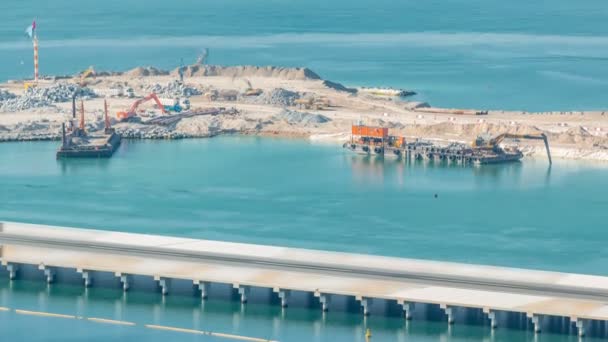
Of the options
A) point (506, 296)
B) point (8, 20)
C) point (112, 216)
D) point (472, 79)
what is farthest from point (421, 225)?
point (8, 20)

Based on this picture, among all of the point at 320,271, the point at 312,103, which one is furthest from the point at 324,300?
the point at 312,103

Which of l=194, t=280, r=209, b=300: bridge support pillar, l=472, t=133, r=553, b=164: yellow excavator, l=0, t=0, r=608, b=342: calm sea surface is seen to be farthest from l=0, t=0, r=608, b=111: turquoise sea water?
l=194, t=280, r=209, b=300: bridge support pillar

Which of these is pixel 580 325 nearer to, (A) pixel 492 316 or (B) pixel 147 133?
(A) pixel 492 316

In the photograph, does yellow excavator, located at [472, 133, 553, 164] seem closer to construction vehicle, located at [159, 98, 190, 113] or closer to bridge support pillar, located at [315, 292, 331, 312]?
construction vehicle, located at [159, 98, 190, 113]

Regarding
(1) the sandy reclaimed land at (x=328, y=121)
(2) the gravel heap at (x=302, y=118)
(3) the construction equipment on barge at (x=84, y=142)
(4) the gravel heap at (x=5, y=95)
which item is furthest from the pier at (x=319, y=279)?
(4) the gravel heap at (x=5, y=95)

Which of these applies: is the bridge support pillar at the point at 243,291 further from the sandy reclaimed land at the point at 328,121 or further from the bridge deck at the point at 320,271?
the sandy reclaimed land at the point at 328,121
